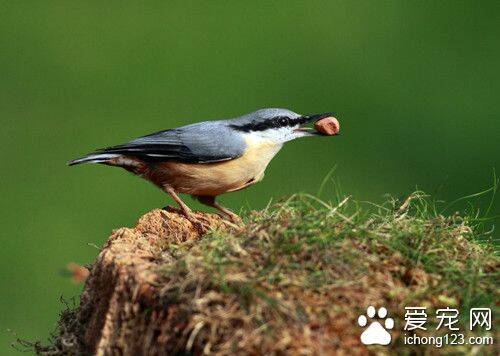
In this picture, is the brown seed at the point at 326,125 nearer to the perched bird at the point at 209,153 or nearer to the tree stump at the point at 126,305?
the perched bird at the point at 209,153

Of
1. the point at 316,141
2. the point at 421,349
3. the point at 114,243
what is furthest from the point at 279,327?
the point at 316,141

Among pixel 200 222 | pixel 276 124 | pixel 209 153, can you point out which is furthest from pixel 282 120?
pixel 200 222

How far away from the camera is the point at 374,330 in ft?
10.4

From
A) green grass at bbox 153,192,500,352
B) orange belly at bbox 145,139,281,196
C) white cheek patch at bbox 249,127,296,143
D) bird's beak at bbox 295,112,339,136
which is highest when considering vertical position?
bird's beak at bbox 295,112,339,136

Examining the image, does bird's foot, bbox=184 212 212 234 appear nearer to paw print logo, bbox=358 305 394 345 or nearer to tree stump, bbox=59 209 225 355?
tree stump, bbox=59 209 225 355

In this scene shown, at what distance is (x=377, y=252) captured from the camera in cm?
360

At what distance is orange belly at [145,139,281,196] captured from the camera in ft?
19.0

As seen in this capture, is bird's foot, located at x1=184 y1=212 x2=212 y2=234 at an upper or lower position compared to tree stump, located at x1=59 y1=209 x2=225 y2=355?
upper

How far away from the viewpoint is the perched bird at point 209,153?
580 cm

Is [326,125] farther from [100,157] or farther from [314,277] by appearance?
[314,277]

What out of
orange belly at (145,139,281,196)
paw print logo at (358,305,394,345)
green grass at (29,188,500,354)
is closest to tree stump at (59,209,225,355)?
green grass at (29,188,500,354)

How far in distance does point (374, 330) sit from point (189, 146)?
2.87 m

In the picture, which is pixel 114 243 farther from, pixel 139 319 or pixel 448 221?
pixel 448 221

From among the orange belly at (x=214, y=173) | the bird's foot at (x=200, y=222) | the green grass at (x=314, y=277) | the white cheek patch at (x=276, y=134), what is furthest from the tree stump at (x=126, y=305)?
the white cheek patch at (x=276, y=134)
